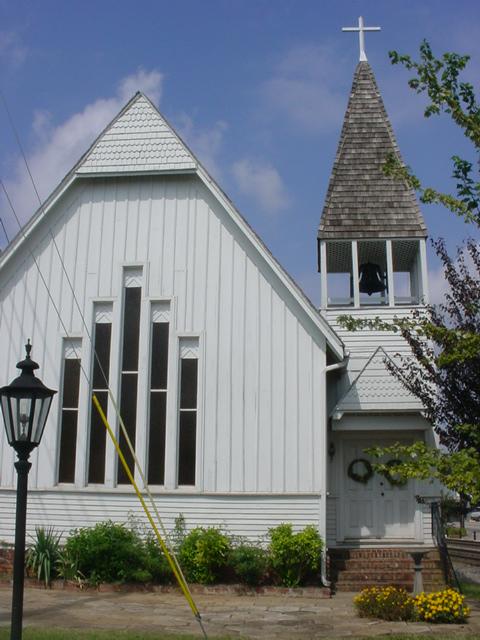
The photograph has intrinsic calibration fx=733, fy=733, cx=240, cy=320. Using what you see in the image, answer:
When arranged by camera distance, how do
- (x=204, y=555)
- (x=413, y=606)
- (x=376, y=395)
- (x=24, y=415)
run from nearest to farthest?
(x=24, y=415) → (x=413, y=606) → (x=204, y=555) → (x=376, y=395)

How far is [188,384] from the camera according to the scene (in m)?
14.5

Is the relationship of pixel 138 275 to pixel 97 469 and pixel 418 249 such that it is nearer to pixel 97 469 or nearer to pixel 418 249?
pixel 97 469

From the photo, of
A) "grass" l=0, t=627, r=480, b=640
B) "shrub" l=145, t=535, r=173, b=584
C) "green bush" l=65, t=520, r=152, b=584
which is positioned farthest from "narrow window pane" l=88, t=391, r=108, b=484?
"grass" l=0, t=627, r=480, b=640

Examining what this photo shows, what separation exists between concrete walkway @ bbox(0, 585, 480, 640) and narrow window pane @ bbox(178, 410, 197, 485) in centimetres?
217

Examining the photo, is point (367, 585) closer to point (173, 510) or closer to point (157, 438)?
point (173, 510)

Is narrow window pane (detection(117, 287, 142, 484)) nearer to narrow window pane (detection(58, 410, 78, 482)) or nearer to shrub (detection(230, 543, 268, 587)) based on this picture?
narrow window pane (detection(58, 410, 78, 482))

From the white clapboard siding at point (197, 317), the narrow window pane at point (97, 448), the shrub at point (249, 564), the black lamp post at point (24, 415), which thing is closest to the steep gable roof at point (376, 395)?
the white clapboard siding at point (197, 317)

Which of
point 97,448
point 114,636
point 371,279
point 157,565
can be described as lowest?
point 114,636

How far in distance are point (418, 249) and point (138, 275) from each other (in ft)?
21.0

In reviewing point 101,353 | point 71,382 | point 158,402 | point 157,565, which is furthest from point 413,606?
point 71,382

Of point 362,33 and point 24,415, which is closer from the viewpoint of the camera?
point 24,415

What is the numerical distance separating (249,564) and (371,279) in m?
7.73

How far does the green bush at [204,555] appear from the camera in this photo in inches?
506

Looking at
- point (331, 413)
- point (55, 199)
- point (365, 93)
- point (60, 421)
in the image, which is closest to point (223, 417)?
point (331, 413)
